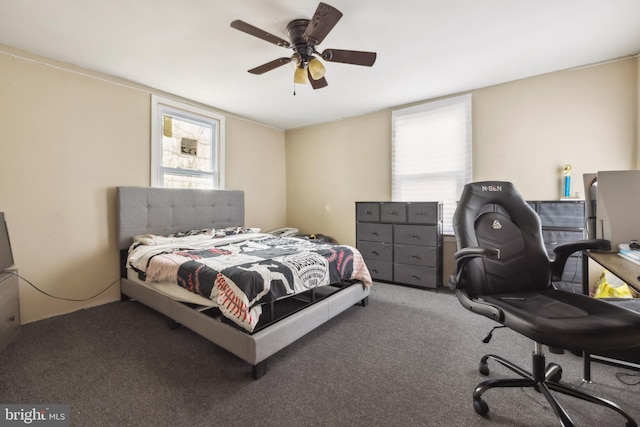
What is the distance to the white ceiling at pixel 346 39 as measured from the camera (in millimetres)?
1899

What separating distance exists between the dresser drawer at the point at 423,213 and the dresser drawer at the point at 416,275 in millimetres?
595

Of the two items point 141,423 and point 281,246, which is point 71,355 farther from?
point 281,246

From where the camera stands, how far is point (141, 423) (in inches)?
52.4

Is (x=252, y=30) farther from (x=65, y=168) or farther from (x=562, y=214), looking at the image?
(x=562, y=214)

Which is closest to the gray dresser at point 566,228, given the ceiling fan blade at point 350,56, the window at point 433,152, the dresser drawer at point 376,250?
the window at point 433,152

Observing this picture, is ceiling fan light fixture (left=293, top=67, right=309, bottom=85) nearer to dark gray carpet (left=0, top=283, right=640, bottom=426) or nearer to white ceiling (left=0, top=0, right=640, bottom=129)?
white ceiling (left=0, top=0, right=640, bottom=129)

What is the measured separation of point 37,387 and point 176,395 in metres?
0.89

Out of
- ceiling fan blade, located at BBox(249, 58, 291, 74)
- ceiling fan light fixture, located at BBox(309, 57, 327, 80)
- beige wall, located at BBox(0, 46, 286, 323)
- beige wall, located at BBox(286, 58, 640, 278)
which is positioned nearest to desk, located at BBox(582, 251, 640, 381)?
beige wall, located at BBox(286, 58, 640, 278)

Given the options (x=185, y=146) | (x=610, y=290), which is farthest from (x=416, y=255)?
(x=185, y=146)

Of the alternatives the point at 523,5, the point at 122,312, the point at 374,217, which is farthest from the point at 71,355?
the point at 523,5

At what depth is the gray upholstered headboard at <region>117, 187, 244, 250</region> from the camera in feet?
9.62

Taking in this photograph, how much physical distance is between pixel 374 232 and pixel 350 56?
2.24m

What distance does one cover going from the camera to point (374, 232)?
11.9ft

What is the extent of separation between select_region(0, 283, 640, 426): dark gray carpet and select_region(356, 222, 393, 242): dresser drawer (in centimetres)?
131
